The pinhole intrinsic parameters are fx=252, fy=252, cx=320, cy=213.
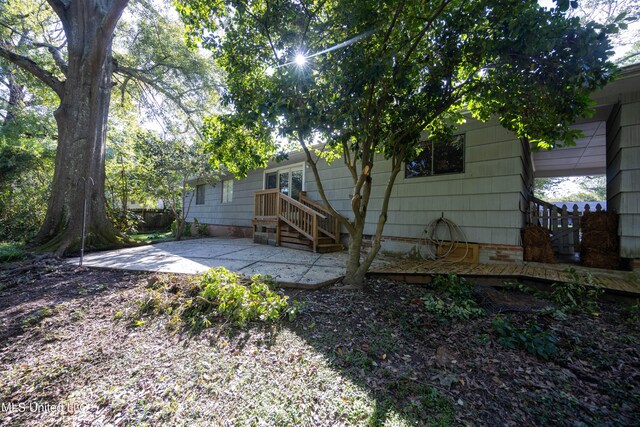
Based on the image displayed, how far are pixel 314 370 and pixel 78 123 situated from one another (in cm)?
767

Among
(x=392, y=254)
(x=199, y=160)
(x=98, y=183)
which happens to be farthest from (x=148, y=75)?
(x=392, y=254)

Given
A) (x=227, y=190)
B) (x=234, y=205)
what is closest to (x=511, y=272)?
(x=234, y=205)

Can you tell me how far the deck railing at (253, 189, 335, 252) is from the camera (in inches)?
254

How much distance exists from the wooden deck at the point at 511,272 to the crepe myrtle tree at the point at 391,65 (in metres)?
0.95

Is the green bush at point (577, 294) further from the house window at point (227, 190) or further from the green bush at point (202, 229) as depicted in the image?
the green bush at point (202, 229)

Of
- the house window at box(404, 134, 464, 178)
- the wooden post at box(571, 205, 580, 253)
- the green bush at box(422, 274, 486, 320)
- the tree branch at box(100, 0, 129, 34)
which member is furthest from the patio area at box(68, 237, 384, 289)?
the tree branch at box(100, 0, 129, 34)

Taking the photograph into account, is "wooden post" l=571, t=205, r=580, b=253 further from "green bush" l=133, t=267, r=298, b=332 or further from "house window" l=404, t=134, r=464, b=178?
"green bush" l=133, t=267, r=298, b=332

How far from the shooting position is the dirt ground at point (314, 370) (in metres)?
1.47

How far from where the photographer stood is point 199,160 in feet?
29.7

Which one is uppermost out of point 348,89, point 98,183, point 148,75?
point 148,75

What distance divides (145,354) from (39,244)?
5.87 m

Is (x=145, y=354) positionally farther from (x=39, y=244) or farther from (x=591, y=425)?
(x=39, y=244)

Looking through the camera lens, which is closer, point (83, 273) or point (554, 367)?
point (554, 367)

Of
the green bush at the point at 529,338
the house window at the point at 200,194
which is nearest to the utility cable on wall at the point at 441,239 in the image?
the green bush at the point at 529,338
